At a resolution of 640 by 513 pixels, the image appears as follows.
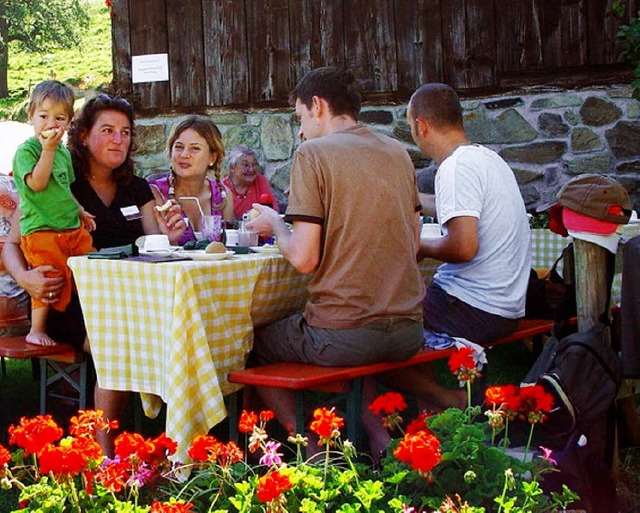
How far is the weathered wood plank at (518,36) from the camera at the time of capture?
751 cm

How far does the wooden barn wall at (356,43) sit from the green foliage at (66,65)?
11322mm

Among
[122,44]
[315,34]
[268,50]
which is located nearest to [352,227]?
[315,34]

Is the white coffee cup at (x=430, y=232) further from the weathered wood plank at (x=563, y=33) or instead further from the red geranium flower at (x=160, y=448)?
the weathered wood plank at (x=563, y=33)

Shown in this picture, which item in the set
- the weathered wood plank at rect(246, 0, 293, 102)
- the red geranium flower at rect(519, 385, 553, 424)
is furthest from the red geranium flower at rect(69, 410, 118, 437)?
the weathered wood plank at rect(246, 0, 293, 102)

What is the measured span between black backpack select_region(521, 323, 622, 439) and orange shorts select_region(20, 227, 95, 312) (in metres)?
1.93

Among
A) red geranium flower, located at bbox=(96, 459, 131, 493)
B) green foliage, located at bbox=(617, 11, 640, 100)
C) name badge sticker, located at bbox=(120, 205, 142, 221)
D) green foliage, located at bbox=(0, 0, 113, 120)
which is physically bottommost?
red geranium flower, located at bbox=(96, 459, 131, 493)

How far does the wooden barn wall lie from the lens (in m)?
7.45

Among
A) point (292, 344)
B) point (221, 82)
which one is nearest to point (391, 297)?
point (292, 344)

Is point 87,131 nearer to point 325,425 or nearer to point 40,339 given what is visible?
point 40,339

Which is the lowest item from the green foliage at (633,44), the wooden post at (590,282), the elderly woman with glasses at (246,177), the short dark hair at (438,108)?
the wooden post at (590,282)

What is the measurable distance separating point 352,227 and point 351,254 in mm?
95

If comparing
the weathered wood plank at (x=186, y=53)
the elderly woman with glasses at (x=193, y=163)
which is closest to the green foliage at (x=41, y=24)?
the weathered wood plank at (x=186, y=53)

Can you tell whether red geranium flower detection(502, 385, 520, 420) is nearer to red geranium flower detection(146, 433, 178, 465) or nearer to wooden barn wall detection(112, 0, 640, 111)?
red geranium flower detection(146, 433, 178, 465)

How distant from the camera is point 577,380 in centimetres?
335
